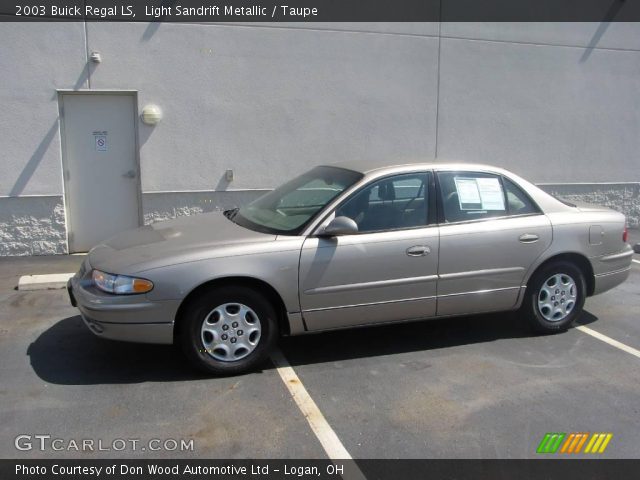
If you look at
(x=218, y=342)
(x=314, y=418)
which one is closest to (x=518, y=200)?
(x=314, y=418)

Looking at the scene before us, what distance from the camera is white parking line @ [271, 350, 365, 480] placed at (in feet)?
10.3

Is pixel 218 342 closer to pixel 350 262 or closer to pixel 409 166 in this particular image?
pixel 350 262

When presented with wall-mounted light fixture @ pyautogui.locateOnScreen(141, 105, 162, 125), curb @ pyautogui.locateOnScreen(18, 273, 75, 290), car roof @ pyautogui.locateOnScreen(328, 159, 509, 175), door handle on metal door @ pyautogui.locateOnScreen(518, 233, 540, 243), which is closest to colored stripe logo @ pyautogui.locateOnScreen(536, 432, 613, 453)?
door handle on metal door @ pyautogui.locateOnScreen(518, 233, 540, 243)

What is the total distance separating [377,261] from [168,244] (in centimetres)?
157

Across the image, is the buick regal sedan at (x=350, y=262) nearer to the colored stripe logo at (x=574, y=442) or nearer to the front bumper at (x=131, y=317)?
the front bumper at (x=131, y=317)

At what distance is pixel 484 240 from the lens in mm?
4691

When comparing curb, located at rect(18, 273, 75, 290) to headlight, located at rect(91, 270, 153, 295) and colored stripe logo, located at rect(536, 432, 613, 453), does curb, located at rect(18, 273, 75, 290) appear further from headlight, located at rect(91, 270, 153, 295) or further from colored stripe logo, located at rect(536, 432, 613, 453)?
colored stripe logo, located at rect(536, 432, 613, 453)

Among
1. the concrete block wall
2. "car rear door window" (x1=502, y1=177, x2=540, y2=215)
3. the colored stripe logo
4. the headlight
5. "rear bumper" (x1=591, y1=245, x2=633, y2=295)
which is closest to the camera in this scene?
the colored stripe logo

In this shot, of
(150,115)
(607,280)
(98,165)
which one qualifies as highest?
(150,115)

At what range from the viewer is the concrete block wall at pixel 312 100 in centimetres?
761

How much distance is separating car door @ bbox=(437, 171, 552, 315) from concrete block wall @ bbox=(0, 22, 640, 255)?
13.5 ft

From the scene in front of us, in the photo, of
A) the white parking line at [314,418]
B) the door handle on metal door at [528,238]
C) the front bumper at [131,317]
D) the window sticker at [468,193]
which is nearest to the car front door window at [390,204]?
the window sticker at [468,193]

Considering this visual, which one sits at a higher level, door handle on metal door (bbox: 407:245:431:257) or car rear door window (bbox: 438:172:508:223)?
car rear door window (bbox: 438:172:508:223)

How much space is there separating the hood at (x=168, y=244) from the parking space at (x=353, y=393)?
819mm
